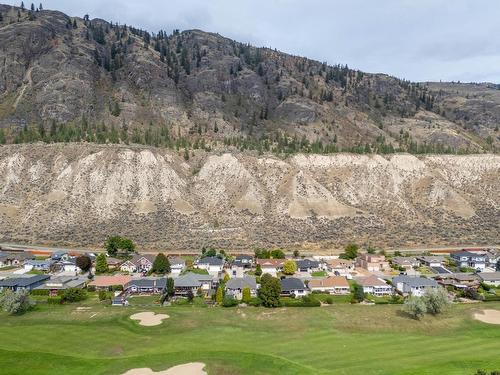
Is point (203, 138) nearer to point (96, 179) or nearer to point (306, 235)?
point (96, 179)

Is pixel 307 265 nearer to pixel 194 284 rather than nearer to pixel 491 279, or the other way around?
pixel 194 284

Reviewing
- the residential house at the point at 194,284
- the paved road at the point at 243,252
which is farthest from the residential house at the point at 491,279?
the residential house at the point at 194,284

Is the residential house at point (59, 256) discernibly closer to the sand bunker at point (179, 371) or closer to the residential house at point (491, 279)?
the sand bunker at point (179, 371)

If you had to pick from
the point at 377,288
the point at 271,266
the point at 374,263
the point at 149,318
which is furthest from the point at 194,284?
the point at 374,263

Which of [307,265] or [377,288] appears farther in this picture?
[307,265]

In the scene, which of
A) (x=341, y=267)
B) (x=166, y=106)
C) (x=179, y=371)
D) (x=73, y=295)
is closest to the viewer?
(x=179, y=371)

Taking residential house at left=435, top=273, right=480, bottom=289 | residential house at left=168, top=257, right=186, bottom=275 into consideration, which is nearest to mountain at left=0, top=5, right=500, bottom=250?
residential house at left=168, top=257, right=186, bottom=275
